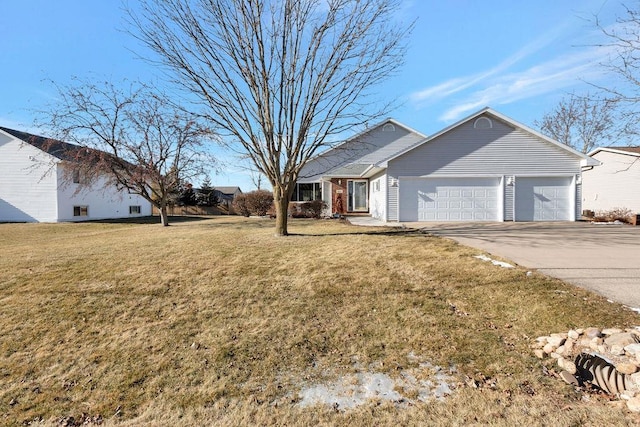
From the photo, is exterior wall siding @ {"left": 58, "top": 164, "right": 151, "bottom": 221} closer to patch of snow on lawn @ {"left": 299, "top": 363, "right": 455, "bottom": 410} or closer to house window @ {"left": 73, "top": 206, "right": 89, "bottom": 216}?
house window @ {"left": 73, "top": 206, "right": 89, "bottom": 216}

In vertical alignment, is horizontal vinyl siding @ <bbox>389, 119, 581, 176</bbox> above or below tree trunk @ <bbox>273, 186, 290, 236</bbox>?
above

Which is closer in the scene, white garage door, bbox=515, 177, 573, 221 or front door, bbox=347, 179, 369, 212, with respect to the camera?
white garage door, bbox=515, 177, 573, 221

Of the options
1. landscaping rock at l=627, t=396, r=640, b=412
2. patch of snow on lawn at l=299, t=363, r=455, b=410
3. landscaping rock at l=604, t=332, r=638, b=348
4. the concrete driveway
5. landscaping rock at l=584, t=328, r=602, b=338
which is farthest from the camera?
the concrete driveway

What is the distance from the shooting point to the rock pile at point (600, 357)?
113 inches

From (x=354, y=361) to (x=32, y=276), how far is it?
6714 mm

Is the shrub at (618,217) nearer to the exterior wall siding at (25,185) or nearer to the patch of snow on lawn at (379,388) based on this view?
the patch of snow on lawn at (379,388)

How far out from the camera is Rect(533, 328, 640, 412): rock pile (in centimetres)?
286

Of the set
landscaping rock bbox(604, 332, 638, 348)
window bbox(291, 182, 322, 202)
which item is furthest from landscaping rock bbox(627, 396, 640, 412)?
window bbox(291, 182, 322, 202)

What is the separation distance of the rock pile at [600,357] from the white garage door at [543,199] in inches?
516

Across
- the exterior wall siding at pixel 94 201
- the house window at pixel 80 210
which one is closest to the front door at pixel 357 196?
the exterior wall siding at pixel 94 201

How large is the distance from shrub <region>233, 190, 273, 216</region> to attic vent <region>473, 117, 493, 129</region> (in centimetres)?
1329

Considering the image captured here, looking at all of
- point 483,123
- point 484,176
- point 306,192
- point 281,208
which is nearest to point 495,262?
point 281,208

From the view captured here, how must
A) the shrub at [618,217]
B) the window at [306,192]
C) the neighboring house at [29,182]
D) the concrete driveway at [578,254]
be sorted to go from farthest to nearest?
the window at [306,192], the neighboring house at [29,182], the shrub at [618,217], the concrete driveway at [578,254]

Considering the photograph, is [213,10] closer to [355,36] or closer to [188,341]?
[355,36]
